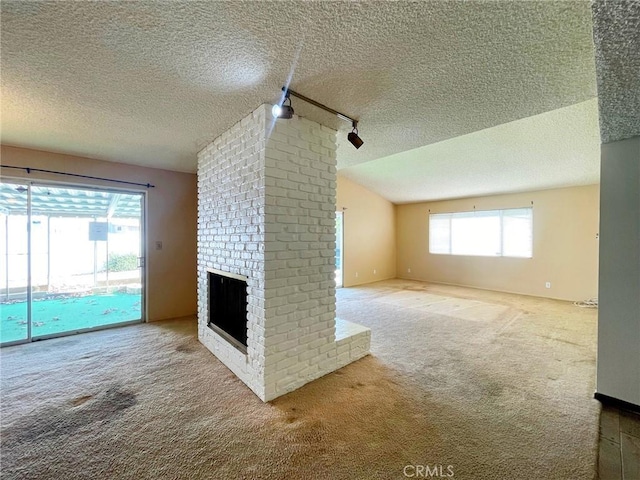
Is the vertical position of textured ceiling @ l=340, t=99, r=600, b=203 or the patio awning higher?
textured ceiling @ l=340, t=99, r=600, b=203

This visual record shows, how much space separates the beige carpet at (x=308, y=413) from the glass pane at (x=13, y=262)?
0.37 meters

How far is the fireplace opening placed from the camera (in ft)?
7.91

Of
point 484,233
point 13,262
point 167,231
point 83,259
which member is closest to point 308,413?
point 167,231

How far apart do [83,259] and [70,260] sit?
133 millimetres

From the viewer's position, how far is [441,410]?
6.43ft

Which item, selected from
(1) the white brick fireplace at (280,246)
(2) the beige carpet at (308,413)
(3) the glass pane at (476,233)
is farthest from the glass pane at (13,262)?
(3) the glass pane at (476,233)

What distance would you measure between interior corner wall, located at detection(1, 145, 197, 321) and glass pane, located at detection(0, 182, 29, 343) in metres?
0.66

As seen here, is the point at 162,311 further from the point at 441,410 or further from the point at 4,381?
the point at 441,410

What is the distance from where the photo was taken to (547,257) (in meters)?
5.62

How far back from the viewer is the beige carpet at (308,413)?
1.50 m

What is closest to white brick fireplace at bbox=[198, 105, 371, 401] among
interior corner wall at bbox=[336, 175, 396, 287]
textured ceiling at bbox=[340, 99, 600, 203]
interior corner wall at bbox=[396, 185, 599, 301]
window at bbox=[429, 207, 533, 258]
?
textured ceiling at bbox=[340, 99, 600, 203]

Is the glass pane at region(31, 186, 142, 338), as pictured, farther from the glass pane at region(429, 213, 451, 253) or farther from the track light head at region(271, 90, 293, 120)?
the glass pane at region(429, 213, 451, 253)

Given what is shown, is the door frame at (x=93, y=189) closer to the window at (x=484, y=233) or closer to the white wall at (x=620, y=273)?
the white wall at (x=620, y=273)

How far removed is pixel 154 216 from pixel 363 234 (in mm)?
5074
